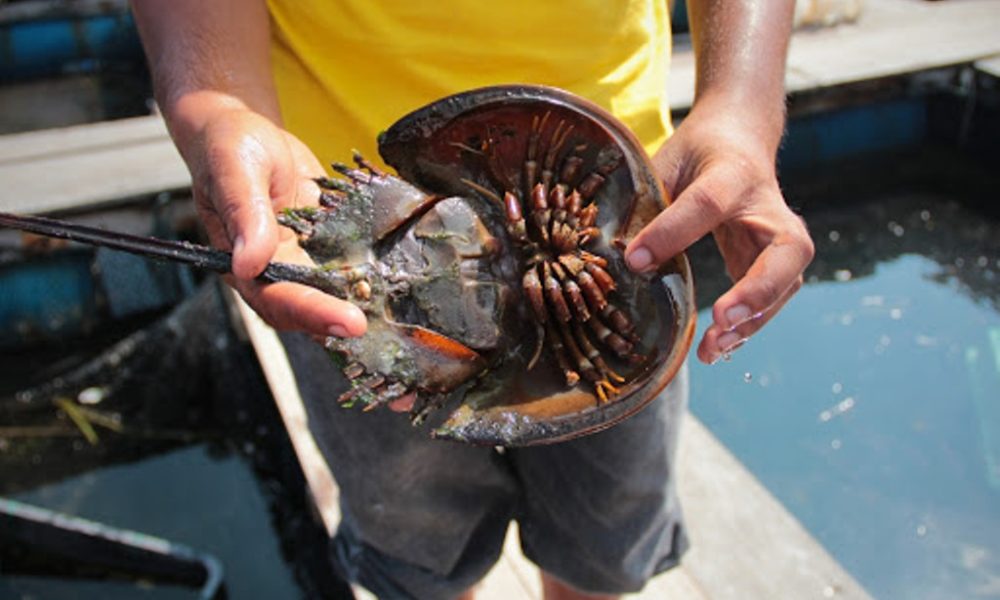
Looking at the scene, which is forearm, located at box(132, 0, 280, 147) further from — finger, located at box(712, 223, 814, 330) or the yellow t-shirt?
finger, located at box(712, 223, 814, 330)

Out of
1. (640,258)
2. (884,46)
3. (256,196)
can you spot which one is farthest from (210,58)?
(884,46)

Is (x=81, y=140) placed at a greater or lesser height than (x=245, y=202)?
lesser

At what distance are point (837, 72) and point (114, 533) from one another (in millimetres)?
4369

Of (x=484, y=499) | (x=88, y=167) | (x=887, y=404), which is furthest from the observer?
(x=88, y=167)

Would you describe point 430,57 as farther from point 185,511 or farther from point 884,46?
point 884,46

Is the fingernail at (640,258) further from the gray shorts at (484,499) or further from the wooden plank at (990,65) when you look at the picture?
the wooden plank at (990,65)

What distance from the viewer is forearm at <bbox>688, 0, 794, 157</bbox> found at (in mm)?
1421

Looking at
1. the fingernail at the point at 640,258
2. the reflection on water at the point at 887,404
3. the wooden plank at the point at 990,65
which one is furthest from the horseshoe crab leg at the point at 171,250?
the wooden plank at the point at 990,65

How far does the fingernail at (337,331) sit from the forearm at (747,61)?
2.31 ft

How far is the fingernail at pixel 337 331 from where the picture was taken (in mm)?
1189

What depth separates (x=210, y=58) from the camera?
1415 millimetres

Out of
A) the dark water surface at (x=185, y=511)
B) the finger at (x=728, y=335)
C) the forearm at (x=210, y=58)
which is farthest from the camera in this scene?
the dark water surface at (x=185, y=511)

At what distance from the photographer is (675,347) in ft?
4.13

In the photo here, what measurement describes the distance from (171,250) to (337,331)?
0.88ft
